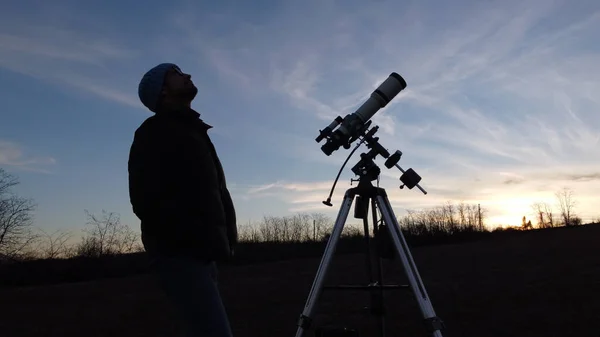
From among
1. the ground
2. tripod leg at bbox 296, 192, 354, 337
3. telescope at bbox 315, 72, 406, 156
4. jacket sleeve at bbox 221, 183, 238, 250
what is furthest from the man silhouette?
the ground

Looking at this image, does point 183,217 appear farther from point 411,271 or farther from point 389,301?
point 389,301

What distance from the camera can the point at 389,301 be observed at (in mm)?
6676

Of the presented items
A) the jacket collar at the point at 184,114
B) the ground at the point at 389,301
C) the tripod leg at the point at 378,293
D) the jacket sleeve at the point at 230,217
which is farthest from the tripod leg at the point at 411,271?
the ground at the point at 389,301

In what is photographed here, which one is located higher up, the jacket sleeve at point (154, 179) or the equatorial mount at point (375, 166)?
the equatorial mount at point (375, 166)

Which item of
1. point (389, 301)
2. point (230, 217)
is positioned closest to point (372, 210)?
point (230, 217)

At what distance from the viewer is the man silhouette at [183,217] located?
75.7 inches

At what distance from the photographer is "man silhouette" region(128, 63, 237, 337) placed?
6.31ft

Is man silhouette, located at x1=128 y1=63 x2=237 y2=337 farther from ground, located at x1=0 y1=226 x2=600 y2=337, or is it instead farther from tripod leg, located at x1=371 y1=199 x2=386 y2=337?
ground, located at x1=0 y1=226 x2=600 y2=337

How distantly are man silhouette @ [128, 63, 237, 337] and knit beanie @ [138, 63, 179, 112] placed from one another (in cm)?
19

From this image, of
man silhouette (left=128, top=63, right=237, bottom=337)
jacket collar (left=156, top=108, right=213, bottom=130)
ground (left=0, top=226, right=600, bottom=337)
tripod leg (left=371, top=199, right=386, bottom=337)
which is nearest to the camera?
man silhouette (left=128, top=63, right=237, bottom=337)

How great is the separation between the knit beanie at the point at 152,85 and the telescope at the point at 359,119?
1.81m

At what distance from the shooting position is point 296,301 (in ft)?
23.8

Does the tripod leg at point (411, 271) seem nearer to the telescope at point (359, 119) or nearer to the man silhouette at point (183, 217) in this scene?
the telescope at point (359, 119)

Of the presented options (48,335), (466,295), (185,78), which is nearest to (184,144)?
(185,78)
